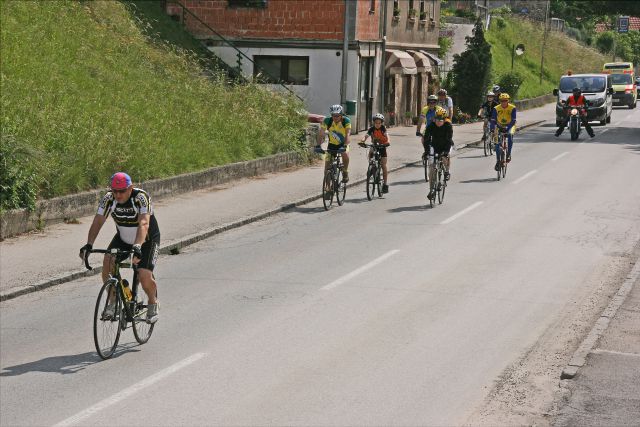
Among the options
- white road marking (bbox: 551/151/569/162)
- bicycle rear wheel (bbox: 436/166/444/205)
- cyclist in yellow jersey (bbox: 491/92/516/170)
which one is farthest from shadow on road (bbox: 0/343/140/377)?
white road marking (bbox: 551/151/569/162)

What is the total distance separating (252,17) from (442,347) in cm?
2939

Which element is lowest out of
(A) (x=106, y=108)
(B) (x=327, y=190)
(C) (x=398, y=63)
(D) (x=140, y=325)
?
(D) (x=140, y=325)

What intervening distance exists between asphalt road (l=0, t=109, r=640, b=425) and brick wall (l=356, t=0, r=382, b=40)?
59.7ft

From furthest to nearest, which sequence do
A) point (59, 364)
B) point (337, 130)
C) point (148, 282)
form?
point (337, 130) < point (148, 282) < point (59, 364)

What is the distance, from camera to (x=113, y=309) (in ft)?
36.7

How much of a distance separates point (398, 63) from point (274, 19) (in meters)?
5.97

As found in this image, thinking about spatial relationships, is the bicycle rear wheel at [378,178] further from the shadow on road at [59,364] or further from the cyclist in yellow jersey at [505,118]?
the shadow on road at [59,364]

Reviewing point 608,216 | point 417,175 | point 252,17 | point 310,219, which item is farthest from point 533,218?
point 252,17

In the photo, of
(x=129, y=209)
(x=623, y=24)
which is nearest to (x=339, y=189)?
(x=129, y=209)

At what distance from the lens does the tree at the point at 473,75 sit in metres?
49.2

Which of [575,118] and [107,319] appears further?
[575,118]

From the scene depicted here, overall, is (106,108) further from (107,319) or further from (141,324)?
(107,319)

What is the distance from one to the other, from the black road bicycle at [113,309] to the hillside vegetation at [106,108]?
6.35 m

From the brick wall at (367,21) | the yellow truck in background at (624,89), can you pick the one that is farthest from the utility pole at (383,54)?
the yellow truck in background at (624,89)
